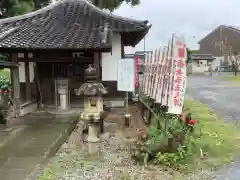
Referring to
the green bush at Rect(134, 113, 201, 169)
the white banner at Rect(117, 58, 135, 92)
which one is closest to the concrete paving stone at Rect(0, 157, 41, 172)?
the green bush at Rect(134, 113, 201, 169)

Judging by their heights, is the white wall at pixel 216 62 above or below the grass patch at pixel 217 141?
above

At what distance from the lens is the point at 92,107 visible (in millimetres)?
7121

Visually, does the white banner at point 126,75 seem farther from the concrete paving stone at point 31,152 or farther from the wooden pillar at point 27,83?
the wooden pillar at point 27,83

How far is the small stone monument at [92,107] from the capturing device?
684 cm

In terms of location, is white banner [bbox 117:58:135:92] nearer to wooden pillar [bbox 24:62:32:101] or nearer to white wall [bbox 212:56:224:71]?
wooden pillar [bbox 24:62:32:101]

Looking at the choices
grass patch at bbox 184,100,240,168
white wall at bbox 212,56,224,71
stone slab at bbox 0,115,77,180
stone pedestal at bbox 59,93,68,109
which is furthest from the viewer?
white wall at bbox 212,56,224,71

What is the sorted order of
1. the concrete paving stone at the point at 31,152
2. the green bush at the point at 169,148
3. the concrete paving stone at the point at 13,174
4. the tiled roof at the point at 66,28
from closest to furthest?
the concrete paving stone at the point at 13,174
the green bush at the point at 169,148
the concrete paving stone at the point at 31,152
the tiled roof at the point at 66,28

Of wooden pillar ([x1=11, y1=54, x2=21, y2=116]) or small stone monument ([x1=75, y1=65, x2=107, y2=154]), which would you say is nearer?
small stone monument ([x1=75, y1=65, x2=107, y2=154])

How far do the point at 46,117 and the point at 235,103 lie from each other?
9.36m

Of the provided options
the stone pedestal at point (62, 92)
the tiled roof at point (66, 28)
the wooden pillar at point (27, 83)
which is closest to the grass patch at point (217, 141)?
the tiled roof at point (66, 28)

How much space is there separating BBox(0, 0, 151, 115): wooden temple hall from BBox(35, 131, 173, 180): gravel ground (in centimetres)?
514

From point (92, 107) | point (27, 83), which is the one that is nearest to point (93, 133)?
point (92, 107)

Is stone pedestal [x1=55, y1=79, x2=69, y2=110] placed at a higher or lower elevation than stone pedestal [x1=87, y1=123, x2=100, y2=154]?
higher

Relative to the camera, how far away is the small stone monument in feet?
22.4
